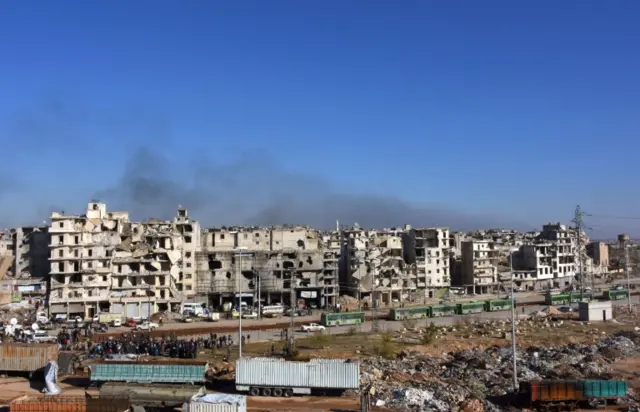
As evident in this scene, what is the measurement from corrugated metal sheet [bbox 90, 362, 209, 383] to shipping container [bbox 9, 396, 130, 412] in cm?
553

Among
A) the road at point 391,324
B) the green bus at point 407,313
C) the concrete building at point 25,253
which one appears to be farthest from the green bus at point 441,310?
the concrete building at point 25,253

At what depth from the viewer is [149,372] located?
35.3 metres

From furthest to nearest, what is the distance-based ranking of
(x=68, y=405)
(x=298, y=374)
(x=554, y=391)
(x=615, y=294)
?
(x=615, y=294) → (x=298, y=374) → (x=554, y=391) → (x=68, y=405)

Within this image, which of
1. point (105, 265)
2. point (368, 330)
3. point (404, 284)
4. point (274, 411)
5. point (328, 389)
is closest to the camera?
point (274, 411)

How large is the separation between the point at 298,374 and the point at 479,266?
68.6 metres

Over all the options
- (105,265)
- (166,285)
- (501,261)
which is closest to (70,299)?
(105,265)

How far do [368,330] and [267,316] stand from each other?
1625cm

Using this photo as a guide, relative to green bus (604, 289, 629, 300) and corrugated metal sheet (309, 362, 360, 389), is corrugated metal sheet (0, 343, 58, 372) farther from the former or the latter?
green bus (604, 289, 629, 300)

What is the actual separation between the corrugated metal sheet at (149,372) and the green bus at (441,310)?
42.2 metres

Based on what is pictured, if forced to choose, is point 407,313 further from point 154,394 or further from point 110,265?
point 154,394

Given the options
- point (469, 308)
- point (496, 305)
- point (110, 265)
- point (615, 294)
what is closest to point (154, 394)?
point (110, 265)

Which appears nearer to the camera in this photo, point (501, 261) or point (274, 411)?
point (274, 411)

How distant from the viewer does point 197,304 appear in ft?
252

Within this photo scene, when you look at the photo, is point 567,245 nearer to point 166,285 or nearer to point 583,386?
point 166,285
